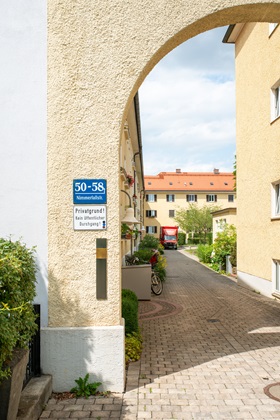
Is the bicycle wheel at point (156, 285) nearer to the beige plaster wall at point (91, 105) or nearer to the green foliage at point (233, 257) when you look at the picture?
the green foliage at point (233, 257)

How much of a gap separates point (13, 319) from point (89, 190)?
2078 millimetres

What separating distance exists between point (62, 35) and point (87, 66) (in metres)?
0.54

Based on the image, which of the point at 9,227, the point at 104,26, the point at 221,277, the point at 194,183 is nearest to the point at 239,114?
the point at 221,277

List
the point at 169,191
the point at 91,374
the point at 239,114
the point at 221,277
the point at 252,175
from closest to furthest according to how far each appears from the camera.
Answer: the point at 91,374, the point at 252,175, the point at 239,114, the point at 221,277, the point at 169,191

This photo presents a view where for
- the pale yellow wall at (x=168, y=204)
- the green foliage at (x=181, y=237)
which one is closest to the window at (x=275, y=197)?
the green foliage at (x=181, y=237)

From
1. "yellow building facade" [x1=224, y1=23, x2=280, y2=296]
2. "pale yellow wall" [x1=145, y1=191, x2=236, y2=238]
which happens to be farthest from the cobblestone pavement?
"pale yellow wall" [x1=145, y1=191, x2=236, y2=238]

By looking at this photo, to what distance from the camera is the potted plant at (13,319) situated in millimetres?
3473

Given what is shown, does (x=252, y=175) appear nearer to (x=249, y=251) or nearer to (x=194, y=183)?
(x=249, y=251)

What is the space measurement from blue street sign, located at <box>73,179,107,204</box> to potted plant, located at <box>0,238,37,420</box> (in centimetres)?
108

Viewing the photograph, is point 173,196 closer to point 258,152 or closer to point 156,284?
point 258,152

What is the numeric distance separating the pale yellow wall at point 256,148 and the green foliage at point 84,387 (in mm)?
8166

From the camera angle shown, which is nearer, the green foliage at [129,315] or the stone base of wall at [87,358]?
the stone base of wall at [87,358]

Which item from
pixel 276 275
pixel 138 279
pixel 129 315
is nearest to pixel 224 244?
pixel 276 275

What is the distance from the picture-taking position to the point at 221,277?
19203 mm
